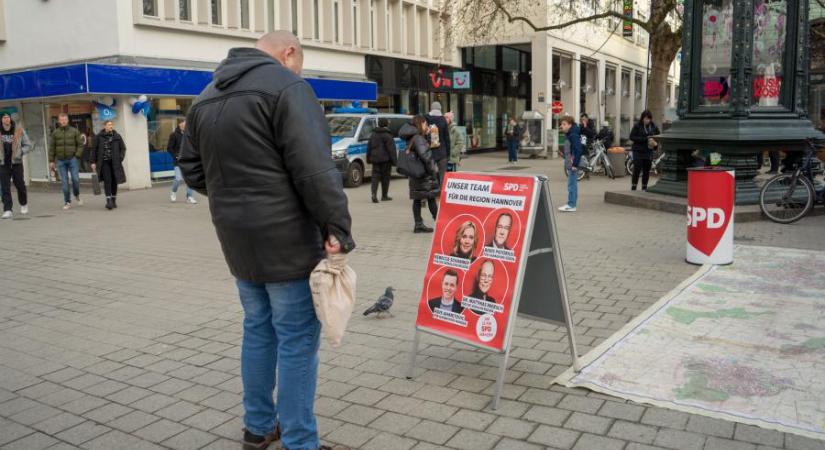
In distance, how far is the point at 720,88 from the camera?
12.7 meters

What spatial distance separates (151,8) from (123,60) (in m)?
2.13

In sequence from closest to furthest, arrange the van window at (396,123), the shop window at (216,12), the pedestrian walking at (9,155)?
1. the pedestrian walking at (9,155)
2. the van window at (396,123)
3. the shop window at (216,12)

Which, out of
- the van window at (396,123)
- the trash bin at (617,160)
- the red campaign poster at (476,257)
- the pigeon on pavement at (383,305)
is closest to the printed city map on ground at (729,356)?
the red campaign poster at (476,257)

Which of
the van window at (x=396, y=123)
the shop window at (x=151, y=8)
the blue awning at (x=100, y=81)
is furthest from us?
the van window at (x=396, y=123)

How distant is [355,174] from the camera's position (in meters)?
19.2

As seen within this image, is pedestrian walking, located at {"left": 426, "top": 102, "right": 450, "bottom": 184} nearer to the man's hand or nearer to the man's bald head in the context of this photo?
the man's bald head

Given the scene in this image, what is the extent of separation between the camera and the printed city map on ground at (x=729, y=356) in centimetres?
399

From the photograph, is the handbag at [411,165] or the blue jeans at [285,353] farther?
the handbag at [411,165]

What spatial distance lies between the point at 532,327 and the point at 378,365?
4.60 feet

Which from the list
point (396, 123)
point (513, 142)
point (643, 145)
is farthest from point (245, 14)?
point (643, 145)

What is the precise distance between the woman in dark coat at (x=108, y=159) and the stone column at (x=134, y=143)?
451cm

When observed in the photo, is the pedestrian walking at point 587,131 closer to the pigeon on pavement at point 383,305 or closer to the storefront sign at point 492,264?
the pigeon on pavement at point 383,305

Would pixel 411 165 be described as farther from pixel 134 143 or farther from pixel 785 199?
pixel 134 143

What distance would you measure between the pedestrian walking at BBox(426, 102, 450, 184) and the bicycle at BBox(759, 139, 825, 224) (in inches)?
205
